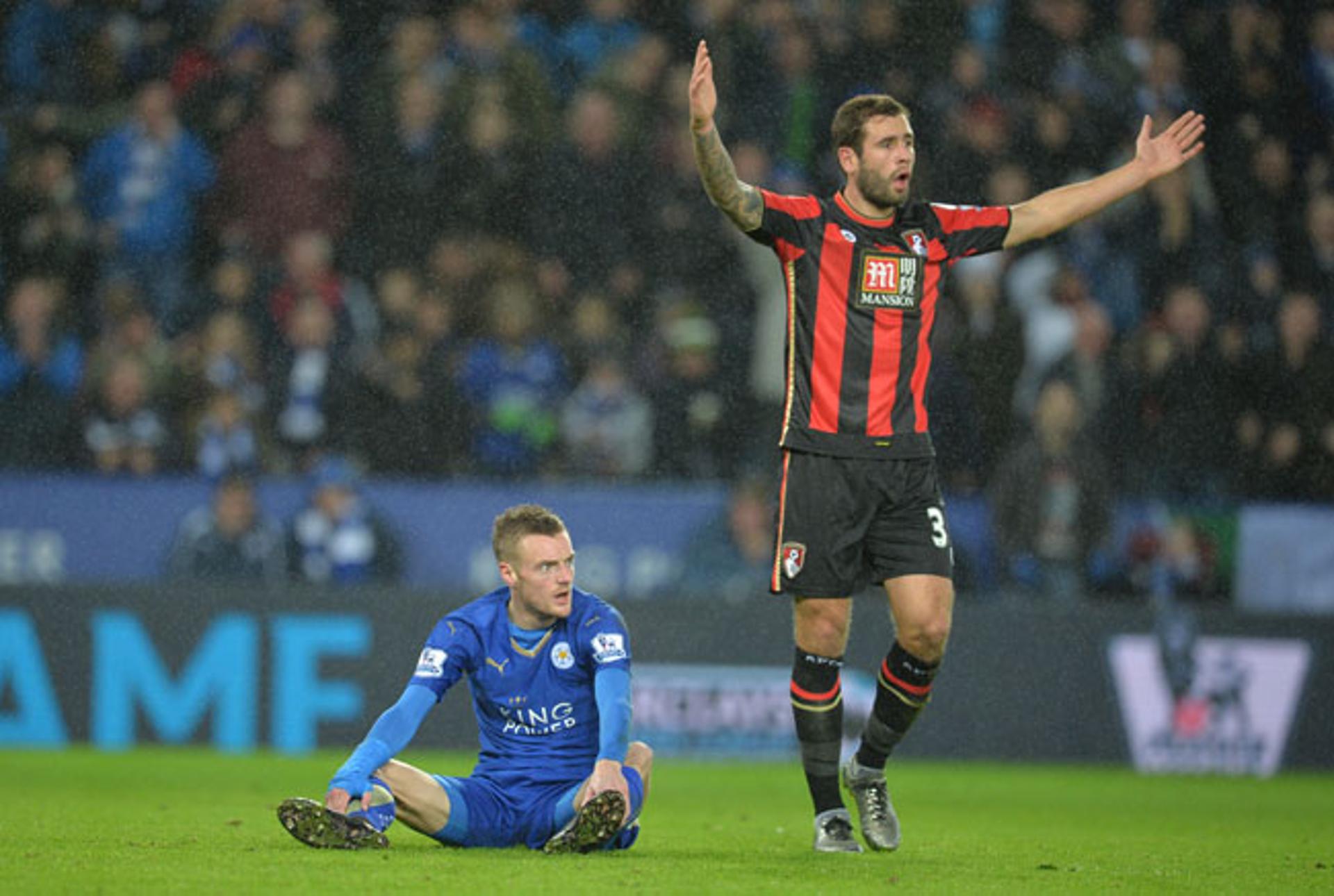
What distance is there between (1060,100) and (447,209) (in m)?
4.12

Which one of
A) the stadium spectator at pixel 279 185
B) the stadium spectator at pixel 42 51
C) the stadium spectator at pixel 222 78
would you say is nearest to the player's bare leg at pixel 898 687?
the stadium spectator at pixel 279 185

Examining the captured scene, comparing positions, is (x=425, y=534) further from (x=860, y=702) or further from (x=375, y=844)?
(x=375, y=844)

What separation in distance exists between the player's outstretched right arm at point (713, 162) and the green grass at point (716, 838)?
1929 mm

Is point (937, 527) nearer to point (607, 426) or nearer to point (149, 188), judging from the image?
point (607, 426)

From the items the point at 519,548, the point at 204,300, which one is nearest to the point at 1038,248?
the point at 204,300

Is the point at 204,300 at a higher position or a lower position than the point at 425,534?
higher

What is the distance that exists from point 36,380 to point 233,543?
1.58 m

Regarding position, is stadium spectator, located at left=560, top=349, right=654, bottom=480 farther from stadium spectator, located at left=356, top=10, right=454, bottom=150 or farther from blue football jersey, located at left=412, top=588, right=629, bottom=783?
blue football jersey, located at left=412, top=588, right=629, bottom=783

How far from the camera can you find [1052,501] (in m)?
12.3

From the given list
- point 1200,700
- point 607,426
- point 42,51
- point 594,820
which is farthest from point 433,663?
point 42,51

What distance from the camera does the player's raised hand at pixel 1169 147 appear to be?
6852mm

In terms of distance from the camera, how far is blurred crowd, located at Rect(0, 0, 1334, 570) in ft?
40.9

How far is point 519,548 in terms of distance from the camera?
612 cm

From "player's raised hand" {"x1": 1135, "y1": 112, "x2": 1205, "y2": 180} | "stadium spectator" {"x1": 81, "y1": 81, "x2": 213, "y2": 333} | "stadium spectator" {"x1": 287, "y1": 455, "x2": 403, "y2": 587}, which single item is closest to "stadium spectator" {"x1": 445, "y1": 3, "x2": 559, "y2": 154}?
"stadium spectator" {"x1": 81, "y1": 81, "x2": 213, "y2": 333}
